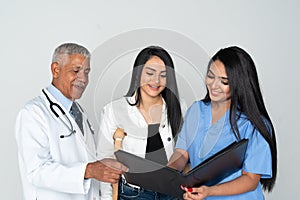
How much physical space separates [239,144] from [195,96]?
209 millimetres

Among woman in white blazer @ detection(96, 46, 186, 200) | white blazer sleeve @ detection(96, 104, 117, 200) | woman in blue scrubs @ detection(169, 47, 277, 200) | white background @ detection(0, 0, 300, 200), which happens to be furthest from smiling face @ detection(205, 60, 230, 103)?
white background @ detection(0, 0, 300, 200)

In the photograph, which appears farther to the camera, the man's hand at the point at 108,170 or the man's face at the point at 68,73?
the man's face at the point at 68,73

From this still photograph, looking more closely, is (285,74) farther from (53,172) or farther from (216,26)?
(53,172)

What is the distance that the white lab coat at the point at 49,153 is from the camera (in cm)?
147

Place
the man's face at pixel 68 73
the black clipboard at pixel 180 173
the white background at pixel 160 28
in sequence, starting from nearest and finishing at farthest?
the black clipboard at pixel 180 173 → the man's face at pixel 68 73 → the white background at pixel 160 28

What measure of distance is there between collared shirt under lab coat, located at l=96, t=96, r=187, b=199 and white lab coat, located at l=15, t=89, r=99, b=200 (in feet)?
0.28

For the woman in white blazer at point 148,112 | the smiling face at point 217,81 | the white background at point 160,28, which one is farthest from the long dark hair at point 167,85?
the white background at point 160,28

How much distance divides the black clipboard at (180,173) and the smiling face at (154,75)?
0.21 meters

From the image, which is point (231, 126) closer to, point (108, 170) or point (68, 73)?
point (108, 170)

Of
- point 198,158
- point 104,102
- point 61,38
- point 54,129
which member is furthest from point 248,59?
point 61,38

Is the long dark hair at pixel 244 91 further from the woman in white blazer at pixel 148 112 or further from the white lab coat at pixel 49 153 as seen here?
the white lab coat at pixel 49 153

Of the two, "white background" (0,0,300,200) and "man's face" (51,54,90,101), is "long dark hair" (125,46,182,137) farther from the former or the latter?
"white background" (0,0,300,200)

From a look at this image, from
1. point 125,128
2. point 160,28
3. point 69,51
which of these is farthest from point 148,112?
point 160,28

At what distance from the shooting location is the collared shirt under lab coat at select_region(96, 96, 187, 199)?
136 centimetres
